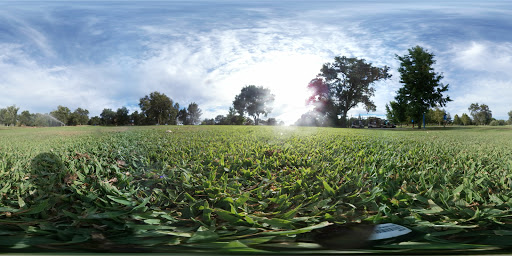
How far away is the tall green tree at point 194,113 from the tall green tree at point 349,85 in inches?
29.6

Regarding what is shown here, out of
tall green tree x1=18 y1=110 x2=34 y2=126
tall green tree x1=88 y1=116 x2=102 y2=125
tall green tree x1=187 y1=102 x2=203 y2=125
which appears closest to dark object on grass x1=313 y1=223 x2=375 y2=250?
tall green tree x1=187 y1=102 x2=203 y2=125

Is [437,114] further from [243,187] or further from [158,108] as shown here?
[158,108]

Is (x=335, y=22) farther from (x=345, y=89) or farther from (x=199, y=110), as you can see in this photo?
(x=199, y=110)

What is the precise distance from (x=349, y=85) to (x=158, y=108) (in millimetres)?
1164

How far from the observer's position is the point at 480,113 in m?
1.79

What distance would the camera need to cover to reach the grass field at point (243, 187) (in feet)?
4.39

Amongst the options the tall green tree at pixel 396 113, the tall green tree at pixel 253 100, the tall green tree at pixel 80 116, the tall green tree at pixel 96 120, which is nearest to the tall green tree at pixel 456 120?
the tall green tree at pixel 396 113

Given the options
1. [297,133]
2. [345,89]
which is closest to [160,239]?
[297,133]

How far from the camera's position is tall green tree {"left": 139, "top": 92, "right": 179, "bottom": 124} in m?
1.62

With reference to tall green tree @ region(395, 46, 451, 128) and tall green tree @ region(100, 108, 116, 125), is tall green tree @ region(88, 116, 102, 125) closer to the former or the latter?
tall green tree @ region(100, 108, 116, 125)

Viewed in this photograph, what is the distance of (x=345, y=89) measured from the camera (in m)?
1.66

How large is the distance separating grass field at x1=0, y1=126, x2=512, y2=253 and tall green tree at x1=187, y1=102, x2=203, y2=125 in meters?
0.14

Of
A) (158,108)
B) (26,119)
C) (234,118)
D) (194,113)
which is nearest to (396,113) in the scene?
(234,118)

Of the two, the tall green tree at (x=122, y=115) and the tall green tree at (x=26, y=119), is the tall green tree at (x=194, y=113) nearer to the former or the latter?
the tall green tree at (x=122, y=115)
